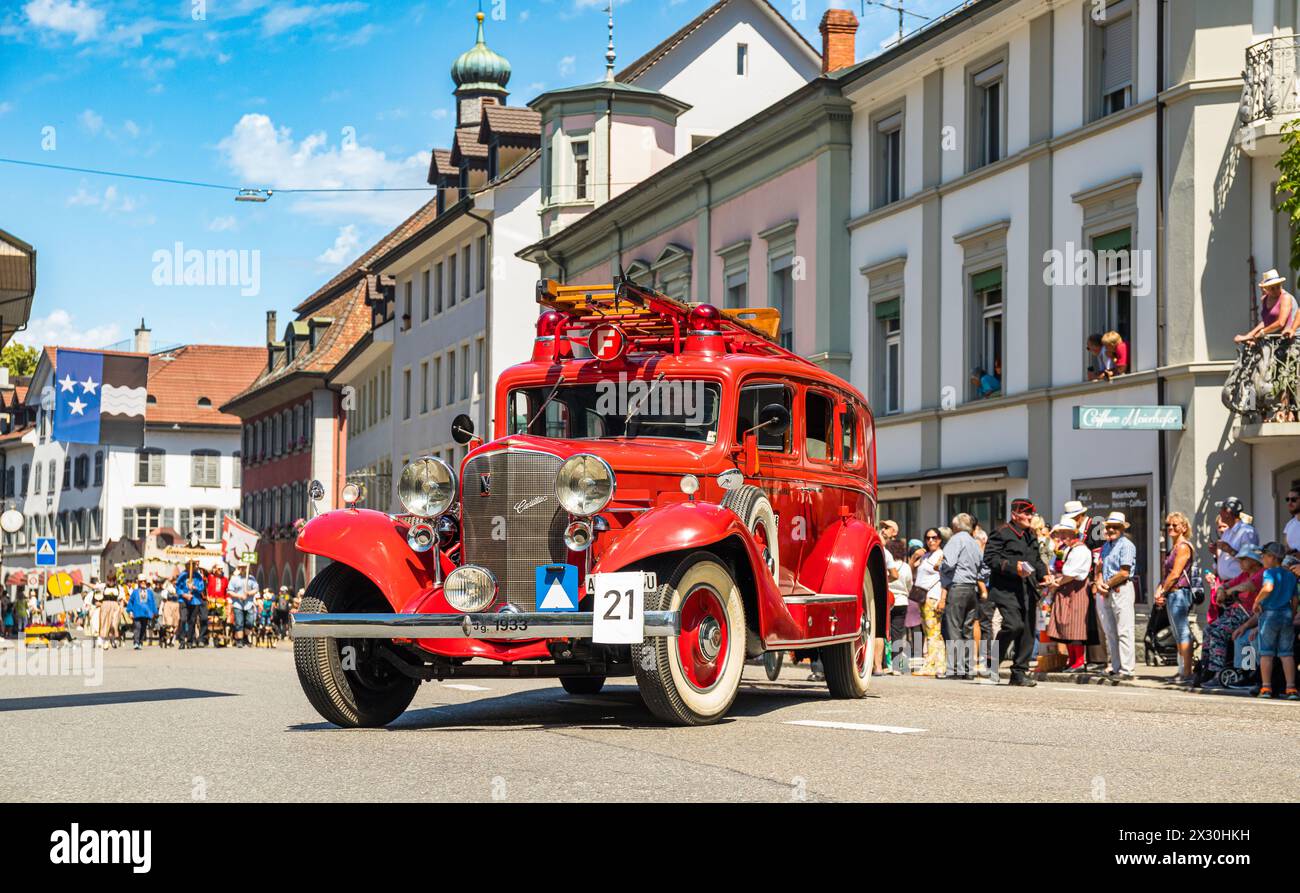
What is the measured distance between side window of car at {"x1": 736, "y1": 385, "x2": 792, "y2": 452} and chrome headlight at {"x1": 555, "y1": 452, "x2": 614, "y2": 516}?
1791 mm

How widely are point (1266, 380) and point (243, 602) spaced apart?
27.0 metres

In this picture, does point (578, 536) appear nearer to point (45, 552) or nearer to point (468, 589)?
point (468, 589)

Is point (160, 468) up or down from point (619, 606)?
up

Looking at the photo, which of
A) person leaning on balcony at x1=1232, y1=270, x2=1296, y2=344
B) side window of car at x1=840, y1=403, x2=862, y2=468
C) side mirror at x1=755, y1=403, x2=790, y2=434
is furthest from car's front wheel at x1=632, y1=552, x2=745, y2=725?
person leaning on balcony at x1=1232, y1=270, x2=1296, y2=344

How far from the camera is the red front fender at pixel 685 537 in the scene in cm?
1080

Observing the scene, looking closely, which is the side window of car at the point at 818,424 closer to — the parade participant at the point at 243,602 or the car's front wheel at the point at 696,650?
the car's front wheel at the point at 696,650

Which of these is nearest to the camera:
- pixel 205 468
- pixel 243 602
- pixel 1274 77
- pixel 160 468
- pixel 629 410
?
pixel 629 410

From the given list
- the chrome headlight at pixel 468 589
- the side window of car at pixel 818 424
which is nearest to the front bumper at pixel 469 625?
the chrome headlight at pixel 468 589

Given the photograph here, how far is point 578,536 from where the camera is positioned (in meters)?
11.2

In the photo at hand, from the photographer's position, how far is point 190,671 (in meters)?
23.7

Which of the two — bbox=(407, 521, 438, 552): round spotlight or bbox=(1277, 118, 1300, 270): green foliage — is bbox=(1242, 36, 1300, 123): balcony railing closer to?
bbox=(1277, 118, 1300, 270): green foliage

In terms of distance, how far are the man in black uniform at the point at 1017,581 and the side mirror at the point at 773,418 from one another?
18.7 ft

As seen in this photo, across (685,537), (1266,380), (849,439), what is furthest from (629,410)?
(1266,380)
